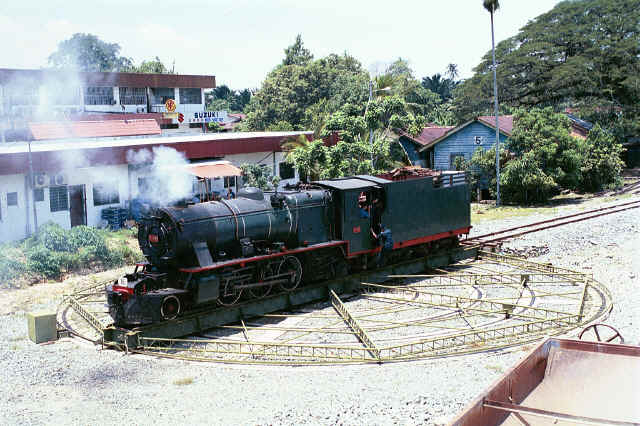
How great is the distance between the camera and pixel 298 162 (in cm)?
2544

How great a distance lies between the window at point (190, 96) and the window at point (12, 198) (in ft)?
78.5

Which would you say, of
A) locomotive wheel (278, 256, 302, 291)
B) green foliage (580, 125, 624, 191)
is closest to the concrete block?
locomotive wheel (278, 256, 302, 291)

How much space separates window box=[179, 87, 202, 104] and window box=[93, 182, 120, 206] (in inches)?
838

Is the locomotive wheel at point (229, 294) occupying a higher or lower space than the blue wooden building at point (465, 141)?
lower

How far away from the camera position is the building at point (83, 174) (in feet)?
65.3

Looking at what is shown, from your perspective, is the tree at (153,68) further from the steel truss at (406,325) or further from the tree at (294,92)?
the steel truss at (406,325)

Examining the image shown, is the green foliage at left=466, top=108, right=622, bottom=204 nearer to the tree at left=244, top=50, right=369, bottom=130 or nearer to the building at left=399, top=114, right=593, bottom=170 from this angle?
the building at left=399, top=114, right=593, bottom=170

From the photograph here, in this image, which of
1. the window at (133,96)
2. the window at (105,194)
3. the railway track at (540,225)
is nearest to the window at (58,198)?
the window at (105,194)

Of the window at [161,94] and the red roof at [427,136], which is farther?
the window at [161,94]

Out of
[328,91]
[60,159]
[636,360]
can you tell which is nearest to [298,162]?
[60,159]

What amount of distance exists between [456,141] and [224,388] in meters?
26.4

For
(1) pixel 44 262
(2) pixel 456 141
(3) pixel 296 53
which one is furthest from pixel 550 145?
(3) pixel 296 53

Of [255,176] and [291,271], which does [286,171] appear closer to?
[255,176]

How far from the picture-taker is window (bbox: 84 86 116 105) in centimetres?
3928
